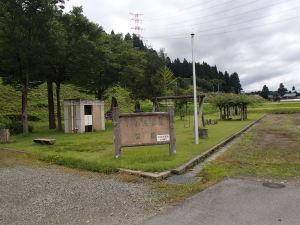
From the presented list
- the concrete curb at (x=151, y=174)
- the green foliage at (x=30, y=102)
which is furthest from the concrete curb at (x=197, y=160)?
the green foliage at (x=30, y=102)

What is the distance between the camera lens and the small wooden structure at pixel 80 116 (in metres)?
24.2

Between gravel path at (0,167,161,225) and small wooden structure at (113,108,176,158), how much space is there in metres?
2.27

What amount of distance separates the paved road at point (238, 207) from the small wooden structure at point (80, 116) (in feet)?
56.4

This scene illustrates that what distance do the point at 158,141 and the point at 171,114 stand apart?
95 centimetres

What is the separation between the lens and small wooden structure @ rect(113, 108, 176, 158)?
1176 centimetres

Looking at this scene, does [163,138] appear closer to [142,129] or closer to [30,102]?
[142,129]

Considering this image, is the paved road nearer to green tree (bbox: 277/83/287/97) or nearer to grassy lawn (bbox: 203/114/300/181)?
grassy lawn (bbox: 203/114/300/181)

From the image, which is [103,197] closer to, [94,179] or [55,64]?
[94,179]

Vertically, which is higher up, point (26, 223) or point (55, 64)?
point (55, 64)

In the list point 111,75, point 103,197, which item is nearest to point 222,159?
point 103,197

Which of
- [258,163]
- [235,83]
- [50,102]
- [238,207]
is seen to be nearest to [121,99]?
[50,102]

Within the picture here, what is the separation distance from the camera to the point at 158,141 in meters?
12.2

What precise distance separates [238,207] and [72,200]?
3051mm

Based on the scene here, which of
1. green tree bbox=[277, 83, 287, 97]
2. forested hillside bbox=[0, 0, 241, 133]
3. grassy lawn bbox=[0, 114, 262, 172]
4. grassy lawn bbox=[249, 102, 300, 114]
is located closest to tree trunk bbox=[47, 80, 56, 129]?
forested hillside bbox=[0, 0, 241, 133]
